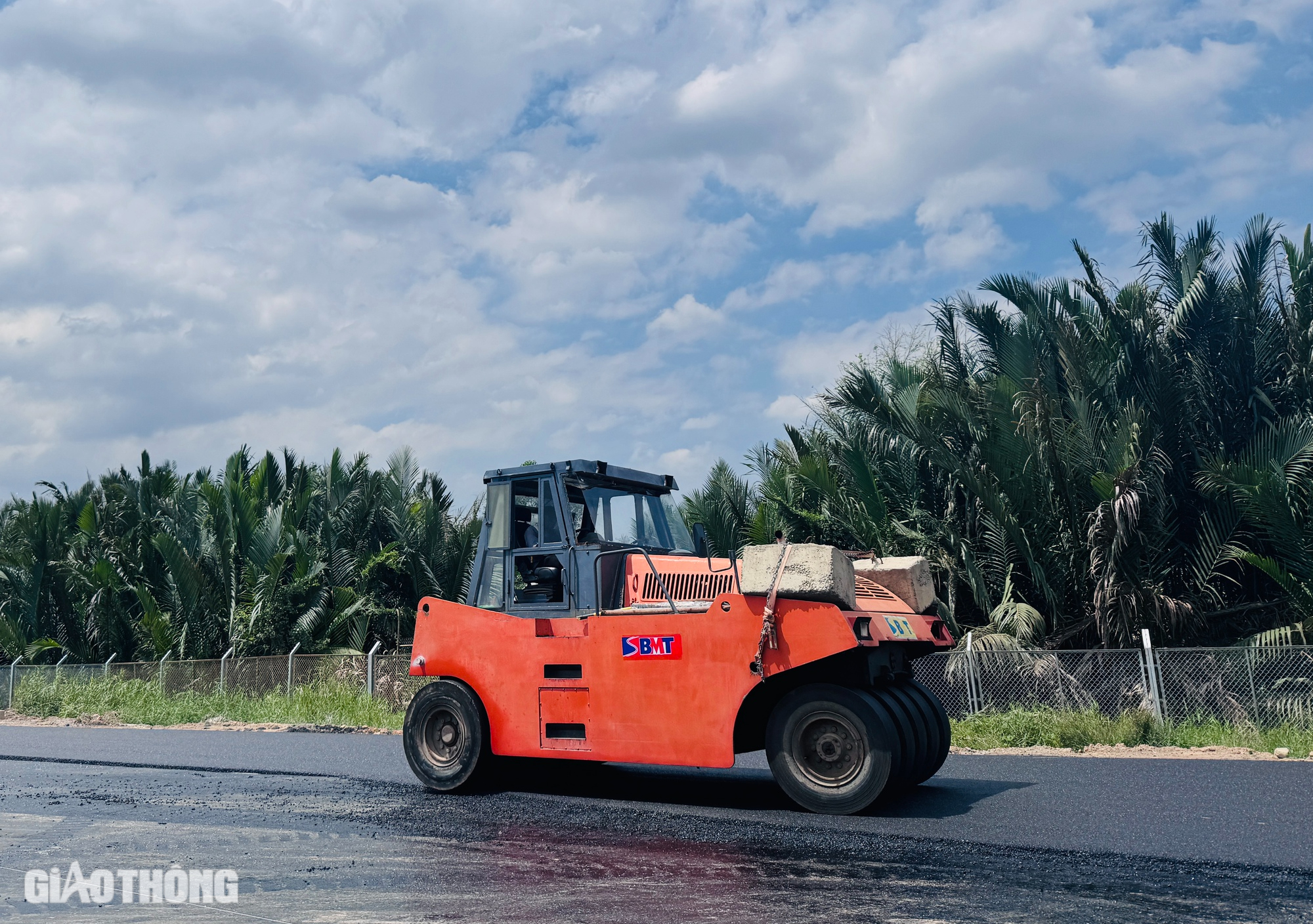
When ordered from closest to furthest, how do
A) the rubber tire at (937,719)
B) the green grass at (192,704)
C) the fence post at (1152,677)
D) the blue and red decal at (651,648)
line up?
the blue and red decal at (651,648), the rubber tire at (937,719), the fence post at (1152,677), the green grass at (192,704)

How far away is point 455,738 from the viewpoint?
356 inches

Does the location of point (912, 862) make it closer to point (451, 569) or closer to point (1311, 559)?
point (1311, 559)

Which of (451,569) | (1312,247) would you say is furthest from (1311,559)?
(451,569)

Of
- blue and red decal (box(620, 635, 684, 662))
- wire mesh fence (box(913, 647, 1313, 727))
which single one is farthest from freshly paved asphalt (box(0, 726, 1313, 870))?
wire mesh fence (box(913, 647, 1313, 727))

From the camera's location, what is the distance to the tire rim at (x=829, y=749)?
742 cm

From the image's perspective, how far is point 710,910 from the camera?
4.84 metres

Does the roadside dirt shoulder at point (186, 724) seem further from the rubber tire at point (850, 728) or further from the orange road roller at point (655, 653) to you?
the rubber tire at point (850, 728)

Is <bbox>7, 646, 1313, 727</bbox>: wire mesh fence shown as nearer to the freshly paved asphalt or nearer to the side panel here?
the freshly paved asphalt

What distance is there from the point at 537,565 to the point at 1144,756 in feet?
21.5

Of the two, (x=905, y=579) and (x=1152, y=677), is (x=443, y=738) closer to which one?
A: (x=905, y=579)

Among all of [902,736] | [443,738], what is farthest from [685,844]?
[443,738]

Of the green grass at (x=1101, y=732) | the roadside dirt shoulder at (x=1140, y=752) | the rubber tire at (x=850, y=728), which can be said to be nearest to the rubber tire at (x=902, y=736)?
the rubber tire at (x=850, y=728)

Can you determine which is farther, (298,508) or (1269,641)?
(298,508)

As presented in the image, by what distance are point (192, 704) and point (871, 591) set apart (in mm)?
15838
